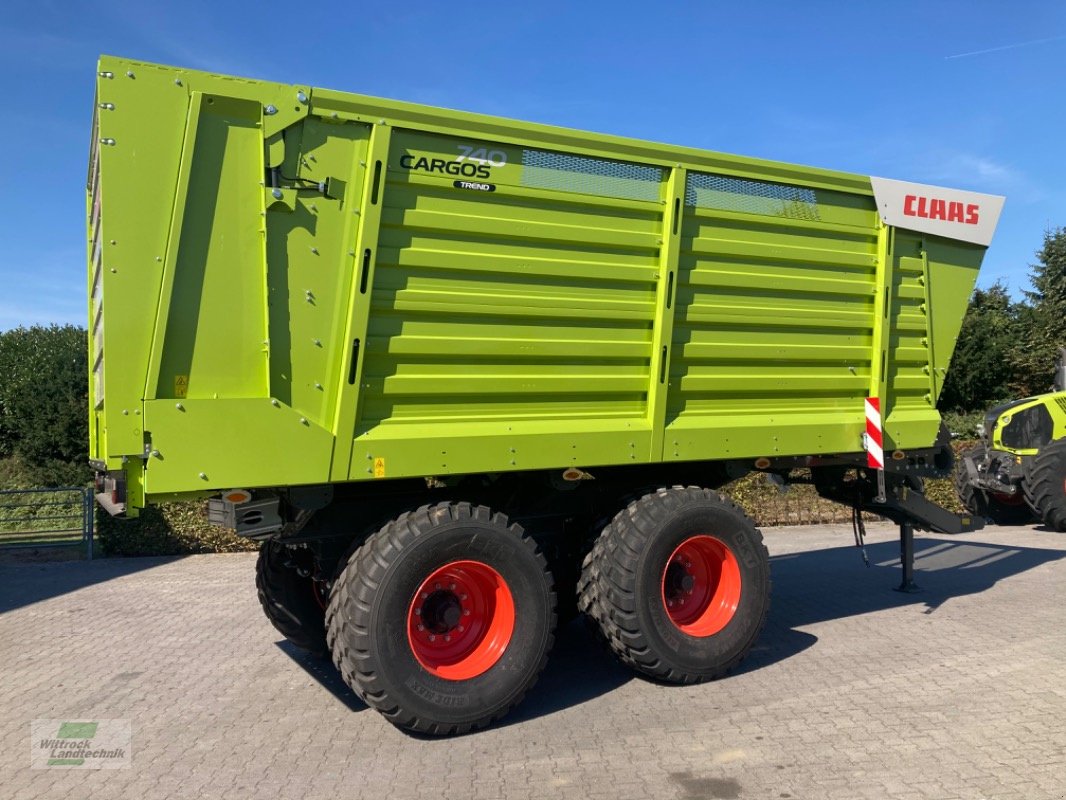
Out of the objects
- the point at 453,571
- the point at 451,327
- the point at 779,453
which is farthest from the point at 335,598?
the point at 779,453

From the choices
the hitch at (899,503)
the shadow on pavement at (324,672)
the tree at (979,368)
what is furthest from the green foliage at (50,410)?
the tree at (979,368)

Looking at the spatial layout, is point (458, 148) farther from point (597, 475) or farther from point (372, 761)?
point (372, 761)

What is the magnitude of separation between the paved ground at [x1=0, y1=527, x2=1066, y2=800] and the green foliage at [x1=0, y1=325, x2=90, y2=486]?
908 cm

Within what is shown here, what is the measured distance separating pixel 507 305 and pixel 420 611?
1700 mm

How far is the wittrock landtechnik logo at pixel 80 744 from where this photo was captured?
13.9ft

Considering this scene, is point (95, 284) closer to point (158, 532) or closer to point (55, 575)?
point (55, 575)

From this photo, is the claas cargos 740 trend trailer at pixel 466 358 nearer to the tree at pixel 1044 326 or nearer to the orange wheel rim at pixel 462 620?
the orange wheel rim at pixel 462 620

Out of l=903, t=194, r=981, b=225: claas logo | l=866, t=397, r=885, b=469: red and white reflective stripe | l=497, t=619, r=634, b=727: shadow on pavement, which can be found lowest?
l=497, t=619, r=634, b=727: shadow on pavement

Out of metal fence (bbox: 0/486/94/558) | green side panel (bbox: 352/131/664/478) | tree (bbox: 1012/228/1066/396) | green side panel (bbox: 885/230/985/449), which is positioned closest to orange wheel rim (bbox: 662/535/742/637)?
green side panel (bbox: 352/131/664/478)

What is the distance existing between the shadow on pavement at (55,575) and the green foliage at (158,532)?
161 mm

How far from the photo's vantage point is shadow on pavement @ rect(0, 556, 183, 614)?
8.58 meters

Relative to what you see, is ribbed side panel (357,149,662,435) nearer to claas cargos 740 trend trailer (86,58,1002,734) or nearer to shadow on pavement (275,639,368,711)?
claas cargos 740 trend trailer (86,58,1002,734)

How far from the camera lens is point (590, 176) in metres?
4.93

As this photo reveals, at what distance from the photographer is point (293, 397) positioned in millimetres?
4164
